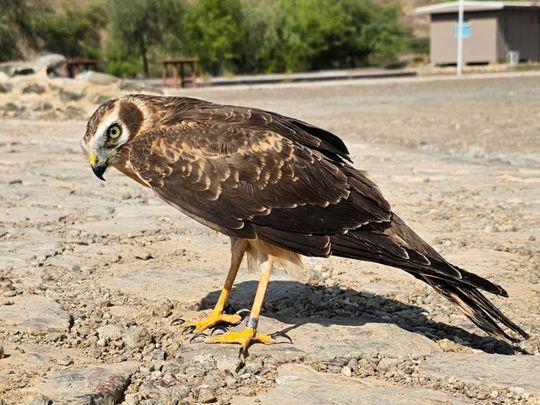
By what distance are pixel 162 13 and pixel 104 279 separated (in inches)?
2121

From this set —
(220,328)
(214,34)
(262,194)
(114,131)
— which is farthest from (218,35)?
(262,194)

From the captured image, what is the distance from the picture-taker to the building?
54250 mm

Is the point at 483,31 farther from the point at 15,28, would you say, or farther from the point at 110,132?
the point at 110,132

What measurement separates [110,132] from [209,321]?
3.58 feet

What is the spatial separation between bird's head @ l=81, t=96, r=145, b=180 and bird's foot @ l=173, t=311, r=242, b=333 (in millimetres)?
909

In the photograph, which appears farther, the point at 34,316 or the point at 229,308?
the point at 229,308

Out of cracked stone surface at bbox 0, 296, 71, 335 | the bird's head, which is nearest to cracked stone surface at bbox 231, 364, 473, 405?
cracked stone surface at bbox 0, 296, 71, 335

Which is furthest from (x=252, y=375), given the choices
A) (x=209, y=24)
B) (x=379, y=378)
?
(x=209, y=24)

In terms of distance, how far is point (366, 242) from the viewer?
4.16 m

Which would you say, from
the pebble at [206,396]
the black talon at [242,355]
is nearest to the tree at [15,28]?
the black talon at [242,355]

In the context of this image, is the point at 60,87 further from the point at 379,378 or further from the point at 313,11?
the point at 313,11

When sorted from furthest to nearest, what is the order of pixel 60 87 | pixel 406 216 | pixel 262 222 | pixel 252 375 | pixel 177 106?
pixel 60 87
pixel 406 216
pixel 177 106
pixel 262 222
pixel 252 375

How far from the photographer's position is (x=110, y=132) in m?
4.28

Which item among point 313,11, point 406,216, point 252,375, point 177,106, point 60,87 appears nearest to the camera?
point 252,375
